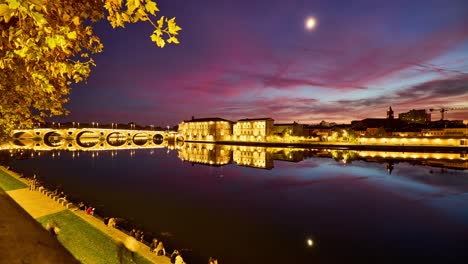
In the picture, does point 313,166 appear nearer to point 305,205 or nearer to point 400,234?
point 305,205

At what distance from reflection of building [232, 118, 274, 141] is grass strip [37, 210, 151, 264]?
128 meters

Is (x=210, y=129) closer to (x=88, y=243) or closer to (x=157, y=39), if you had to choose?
(x=88, y=243)

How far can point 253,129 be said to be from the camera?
Answer: 150m

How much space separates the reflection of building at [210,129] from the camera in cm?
16100

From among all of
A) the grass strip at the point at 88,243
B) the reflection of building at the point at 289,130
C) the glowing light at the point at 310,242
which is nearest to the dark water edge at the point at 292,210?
the glowing light at the point at 310,242

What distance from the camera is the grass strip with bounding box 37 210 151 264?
14.7 meters

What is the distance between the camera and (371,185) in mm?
43375

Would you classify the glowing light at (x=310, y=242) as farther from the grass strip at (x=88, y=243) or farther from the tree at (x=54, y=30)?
the tree at (x=54, y=30)

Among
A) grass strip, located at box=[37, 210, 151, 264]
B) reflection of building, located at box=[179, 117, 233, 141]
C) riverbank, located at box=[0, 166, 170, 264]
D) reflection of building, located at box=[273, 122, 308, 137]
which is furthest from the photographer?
reflection of building, located at box=[179, 117, 233, 141]

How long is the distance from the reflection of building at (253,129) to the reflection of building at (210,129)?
235 inches

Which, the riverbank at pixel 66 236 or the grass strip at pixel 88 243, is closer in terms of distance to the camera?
the riverbank at pixel 66 236

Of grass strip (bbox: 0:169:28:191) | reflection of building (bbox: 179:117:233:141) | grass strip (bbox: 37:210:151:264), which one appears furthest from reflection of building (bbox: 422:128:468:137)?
grass strip (bbox: 0:169:28:191)

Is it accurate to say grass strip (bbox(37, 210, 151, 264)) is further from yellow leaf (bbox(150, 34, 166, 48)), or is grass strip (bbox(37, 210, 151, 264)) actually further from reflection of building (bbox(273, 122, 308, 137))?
reflection of building (bbox(273, 122, 308, 137))

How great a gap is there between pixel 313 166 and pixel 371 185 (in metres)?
20.1
